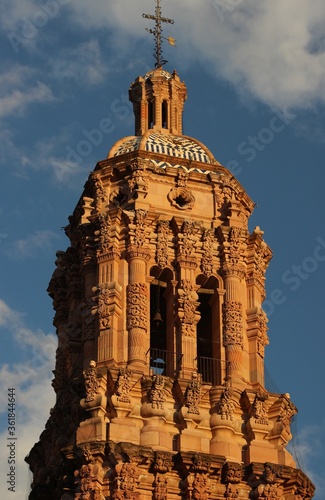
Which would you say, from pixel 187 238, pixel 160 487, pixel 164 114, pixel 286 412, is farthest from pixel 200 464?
pixel 164 114

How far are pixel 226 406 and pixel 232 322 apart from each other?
10.6 ft

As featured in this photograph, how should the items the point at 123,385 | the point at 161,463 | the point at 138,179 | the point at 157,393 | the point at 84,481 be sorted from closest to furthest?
the point at 84,481
the point at 161,463
the point at 123,385
the point at 157,393
the point at 138,179

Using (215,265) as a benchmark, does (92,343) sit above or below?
below

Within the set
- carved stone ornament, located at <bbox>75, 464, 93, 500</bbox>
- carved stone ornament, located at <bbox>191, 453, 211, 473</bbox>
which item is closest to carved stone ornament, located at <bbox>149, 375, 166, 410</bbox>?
carved stone ornament, located at <bbox>191, 453, 211, 473</bbox>

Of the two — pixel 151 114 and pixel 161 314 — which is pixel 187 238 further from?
pixel 151 114

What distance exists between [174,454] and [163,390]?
208 cm

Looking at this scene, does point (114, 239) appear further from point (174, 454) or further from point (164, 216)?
point (174, 454)

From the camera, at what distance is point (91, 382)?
4362cm

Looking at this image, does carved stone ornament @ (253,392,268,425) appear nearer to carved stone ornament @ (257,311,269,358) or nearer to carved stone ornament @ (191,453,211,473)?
carved stone ornament @ (257,311,269,358)

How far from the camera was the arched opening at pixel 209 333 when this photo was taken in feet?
151

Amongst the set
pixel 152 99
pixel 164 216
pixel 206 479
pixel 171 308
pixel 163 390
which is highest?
pixel 152 99

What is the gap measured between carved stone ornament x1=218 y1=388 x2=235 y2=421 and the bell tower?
4 centimetres

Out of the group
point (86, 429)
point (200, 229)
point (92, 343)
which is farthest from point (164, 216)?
point (86, 429)

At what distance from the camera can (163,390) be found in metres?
43.9
